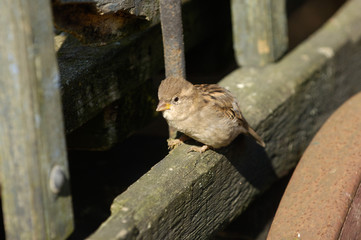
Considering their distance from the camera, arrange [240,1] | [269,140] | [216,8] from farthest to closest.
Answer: [216,8]
[240,1]
[269,140]

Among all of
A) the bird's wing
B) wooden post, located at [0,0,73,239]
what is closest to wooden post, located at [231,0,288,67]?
the bird's wing

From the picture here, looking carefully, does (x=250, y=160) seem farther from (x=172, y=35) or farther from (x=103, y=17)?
(x=103, y=17)

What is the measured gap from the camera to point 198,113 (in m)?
3.25

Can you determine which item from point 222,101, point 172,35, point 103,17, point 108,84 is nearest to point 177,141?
point 222,101

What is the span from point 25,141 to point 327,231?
1.39 metres

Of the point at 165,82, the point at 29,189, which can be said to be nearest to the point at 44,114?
the point at 29,189

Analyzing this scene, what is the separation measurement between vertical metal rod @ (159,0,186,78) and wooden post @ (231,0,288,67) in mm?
1173

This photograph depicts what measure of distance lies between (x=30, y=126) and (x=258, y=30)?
258cm

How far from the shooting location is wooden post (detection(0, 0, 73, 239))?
187 cm

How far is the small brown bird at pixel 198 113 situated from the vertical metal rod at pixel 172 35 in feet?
0.21

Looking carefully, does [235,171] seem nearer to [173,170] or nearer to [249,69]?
[173,170]

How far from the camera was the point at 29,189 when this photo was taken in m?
1.99

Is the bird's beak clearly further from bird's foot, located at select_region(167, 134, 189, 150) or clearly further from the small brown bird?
bird's foot, located at select_region(167, 134, 189, 150)

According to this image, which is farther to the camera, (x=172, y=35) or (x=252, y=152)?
(x=252, y=152)
